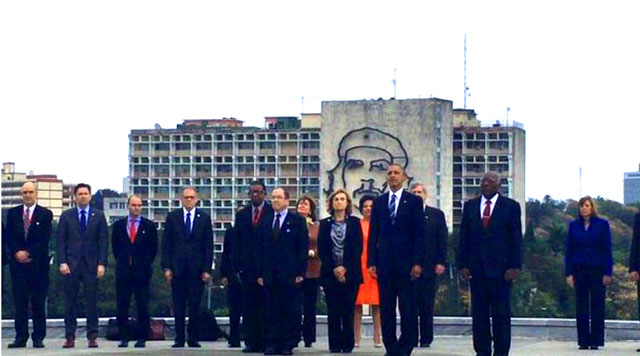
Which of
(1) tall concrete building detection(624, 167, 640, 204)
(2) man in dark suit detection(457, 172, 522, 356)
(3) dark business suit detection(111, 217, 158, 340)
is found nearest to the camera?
(2) man in dark suit detection(457, 172, 522, 356)

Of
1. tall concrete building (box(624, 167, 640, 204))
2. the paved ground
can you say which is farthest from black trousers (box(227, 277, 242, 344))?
tall concrete building (box(624, 167, 640, 204))

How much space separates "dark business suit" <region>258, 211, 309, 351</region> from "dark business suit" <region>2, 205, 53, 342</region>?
294 centimetres

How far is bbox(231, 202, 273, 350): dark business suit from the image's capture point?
63.1ft

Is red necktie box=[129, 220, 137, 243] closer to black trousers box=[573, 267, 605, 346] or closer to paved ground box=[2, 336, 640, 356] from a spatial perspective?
paved ground box=[2, 336, 640, 356]

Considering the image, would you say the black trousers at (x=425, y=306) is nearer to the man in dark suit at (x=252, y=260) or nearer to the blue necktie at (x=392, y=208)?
the man in dark suit at (x=252, y=260)

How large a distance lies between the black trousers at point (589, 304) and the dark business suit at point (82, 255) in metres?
5.67

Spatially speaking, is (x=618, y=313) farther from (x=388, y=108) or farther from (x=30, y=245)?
(x=388, y=108)

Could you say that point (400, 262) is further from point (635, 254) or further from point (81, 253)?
point (81, 253)

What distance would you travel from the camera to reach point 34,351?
63.8 feet

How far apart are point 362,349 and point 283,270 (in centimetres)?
181

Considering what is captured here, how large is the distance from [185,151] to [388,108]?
161 ft

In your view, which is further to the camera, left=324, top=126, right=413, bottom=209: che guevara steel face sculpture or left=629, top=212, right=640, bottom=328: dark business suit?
left=324, top=126, right=413, bottom=209: che guevara steel face sculpture

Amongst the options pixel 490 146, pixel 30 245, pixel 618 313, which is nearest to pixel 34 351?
pixel 30 245

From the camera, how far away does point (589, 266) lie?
20391 millimetres
